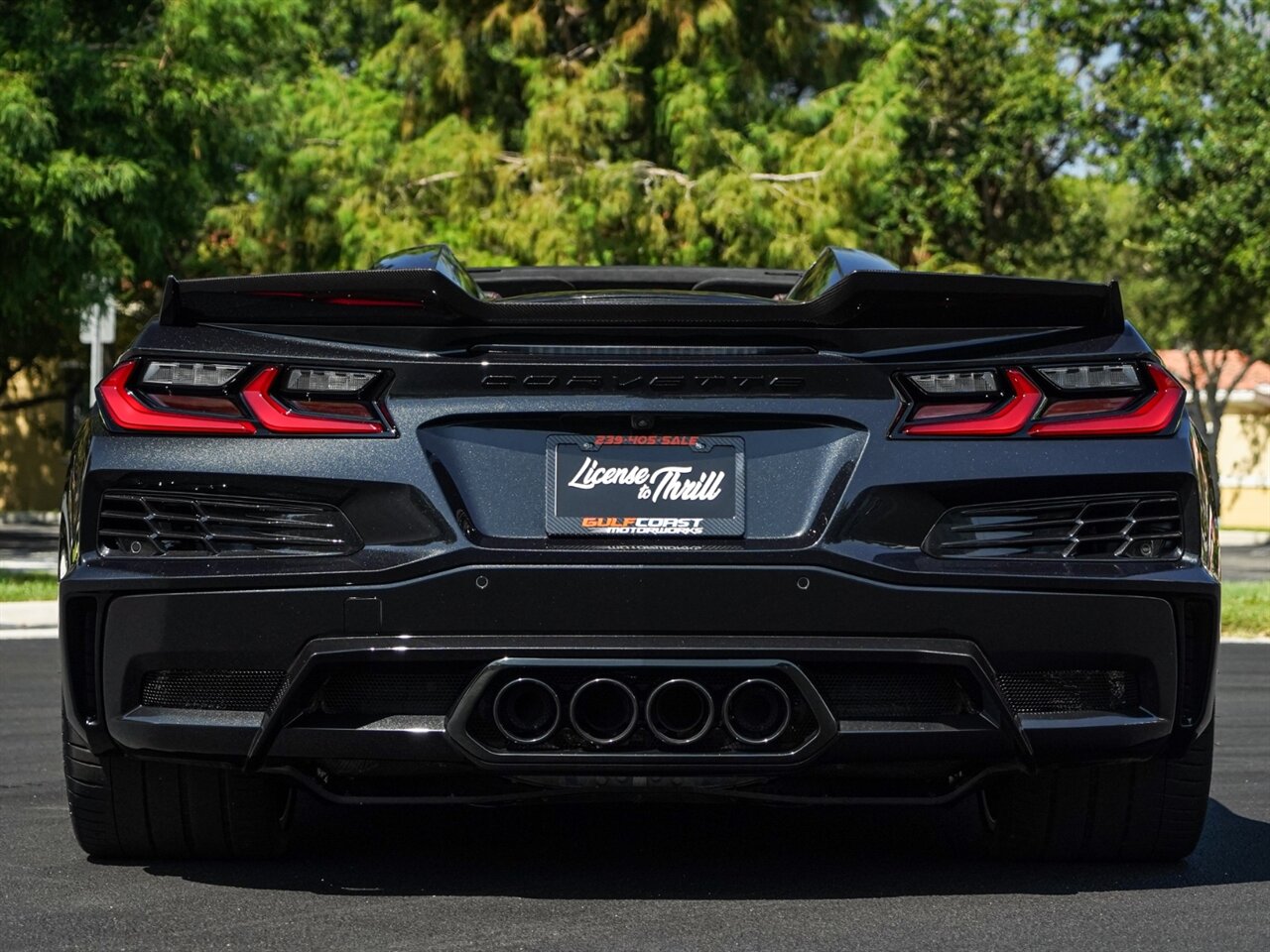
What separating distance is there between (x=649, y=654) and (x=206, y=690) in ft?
3.01

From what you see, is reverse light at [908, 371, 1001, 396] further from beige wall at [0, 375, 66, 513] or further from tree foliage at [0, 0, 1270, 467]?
beige wall at [0, 375, 66, 513]

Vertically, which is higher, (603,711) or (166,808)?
(603,711)

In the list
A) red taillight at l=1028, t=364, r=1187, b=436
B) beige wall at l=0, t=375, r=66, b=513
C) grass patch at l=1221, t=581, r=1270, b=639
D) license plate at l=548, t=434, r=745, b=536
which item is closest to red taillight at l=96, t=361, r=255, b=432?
license plate at l=548, t=434, r=745, b=536

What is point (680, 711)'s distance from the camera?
414 centimetres

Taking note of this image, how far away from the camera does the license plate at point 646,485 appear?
410 cm

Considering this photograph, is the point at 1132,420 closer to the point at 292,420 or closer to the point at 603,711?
the point at 603,711

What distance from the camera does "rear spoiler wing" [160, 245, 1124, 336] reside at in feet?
13.9

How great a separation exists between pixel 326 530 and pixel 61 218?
50.0ft

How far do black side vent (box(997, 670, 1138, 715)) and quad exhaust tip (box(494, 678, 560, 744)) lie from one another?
0.90 metres

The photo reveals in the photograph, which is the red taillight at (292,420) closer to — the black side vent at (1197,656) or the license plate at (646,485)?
the license plate at (646,485)

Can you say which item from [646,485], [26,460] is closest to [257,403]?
[646,485]

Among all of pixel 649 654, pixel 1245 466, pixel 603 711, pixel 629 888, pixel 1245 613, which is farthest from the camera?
pixel 1245 466

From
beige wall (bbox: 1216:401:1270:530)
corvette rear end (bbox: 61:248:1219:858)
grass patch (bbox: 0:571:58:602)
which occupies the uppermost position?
corvette rear end (bbox: 61:248:1219:858)

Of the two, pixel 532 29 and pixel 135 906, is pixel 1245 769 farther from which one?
pixel 532 29
